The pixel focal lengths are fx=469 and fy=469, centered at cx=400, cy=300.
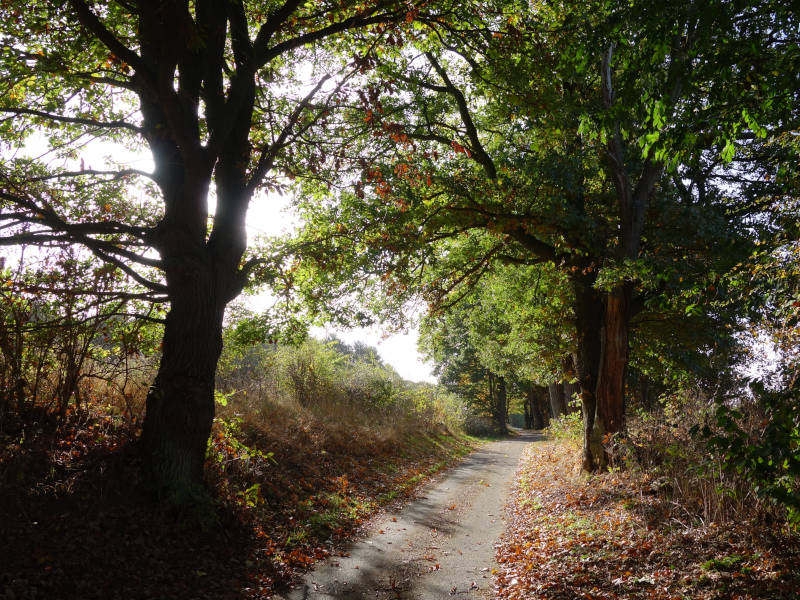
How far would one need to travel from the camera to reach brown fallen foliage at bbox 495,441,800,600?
195 inches

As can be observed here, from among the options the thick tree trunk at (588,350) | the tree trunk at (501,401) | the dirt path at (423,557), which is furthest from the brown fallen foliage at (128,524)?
the tree trunk at (501,401)

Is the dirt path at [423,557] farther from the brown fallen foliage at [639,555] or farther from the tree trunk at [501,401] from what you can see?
the tree trunk at [501,401]

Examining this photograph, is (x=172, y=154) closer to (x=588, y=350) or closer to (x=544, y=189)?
(x=544, y=189)

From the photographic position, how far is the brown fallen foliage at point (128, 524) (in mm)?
4703

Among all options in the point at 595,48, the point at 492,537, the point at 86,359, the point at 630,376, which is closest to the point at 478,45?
the point at 595,48

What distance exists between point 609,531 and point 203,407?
637 centimetres

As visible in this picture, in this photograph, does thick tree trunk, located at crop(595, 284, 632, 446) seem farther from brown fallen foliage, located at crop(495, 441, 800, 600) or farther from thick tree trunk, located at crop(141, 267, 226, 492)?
thick tree trunk, located at crop(141, 267, 226, 492)

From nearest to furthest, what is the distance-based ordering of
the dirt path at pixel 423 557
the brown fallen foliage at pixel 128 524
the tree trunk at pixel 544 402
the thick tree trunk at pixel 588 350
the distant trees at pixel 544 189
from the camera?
the brown fallen foliage at pixel 128 524
the dirt path at pixel 423 557
the distant trees at pixel 544 189
the thick tree trunk at pixel 588 350
the tree trunk at pixel 544 402

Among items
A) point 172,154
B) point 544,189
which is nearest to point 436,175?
point 544,189

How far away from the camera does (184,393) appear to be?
6.53m

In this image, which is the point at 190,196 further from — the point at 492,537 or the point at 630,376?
the point at 630,376

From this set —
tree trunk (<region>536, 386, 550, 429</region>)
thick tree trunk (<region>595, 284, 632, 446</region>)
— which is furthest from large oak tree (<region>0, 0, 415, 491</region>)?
tree trunk (<region>536, 386, 550, 429</region>)

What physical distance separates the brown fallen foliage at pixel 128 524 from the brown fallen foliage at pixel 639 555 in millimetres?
3080

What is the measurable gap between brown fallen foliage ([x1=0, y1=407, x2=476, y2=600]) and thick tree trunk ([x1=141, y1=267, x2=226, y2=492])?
1.14ft
